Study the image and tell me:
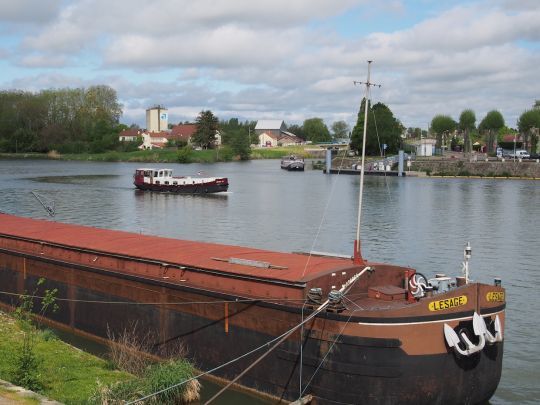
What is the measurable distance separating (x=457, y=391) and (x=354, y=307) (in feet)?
8.26

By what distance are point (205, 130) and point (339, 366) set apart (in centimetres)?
16624

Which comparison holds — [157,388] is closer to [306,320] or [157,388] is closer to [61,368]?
[61,368]

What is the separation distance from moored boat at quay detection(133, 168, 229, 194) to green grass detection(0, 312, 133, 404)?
174ft

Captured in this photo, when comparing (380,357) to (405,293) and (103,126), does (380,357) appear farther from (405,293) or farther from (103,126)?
(103,126)

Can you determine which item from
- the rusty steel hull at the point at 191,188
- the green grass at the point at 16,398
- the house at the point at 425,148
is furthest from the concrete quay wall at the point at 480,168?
the green grass at the point at 16,398

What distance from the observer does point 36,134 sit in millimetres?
162125

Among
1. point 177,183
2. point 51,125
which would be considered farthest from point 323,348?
point 51,125

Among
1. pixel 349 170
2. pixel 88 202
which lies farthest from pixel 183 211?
pixel 349 170

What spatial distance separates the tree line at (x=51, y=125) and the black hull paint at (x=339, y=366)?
6149 inches

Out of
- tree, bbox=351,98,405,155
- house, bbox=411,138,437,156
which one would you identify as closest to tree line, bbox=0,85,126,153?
tree, bbox=351,98,405,155

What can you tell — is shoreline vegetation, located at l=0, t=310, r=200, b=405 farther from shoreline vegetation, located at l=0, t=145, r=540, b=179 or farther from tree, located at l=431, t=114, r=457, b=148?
tree, located at l=431, t=114, r=457, b=148

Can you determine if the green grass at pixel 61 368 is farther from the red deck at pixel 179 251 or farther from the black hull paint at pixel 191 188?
the black hull paint at pixel 191 188

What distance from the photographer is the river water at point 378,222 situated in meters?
23.0

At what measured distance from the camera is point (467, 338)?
11836 millimetres
